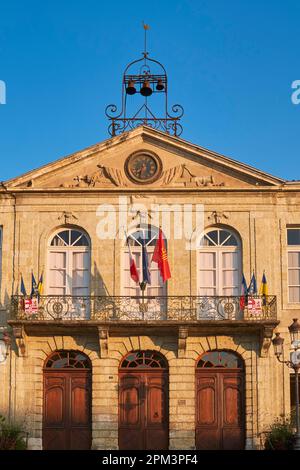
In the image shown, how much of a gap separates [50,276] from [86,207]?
218cm

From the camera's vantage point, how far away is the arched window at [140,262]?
99.4 feet

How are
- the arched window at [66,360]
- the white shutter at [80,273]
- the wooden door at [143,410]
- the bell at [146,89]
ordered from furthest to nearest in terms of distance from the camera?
1. the bell at [146,89]
2. the white shutter at [80,273]
3. the arched window at [66,360]
4. the wooden door at [143,410]

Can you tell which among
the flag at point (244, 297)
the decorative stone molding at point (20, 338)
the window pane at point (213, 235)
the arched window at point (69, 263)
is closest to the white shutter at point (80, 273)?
the arched window at point (69, 263)

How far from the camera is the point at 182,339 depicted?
29281mm

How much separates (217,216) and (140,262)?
2.51 meters

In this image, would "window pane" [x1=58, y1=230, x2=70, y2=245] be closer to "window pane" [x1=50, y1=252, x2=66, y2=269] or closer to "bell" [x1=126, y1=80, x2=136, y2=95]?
"window pane" [x1=50, y1=252, x2=66, y2=269]

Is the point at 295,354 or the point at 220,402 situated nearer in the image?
the point at 295,354

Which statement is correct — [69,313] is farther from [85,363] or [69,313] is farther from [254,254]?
[254,254]

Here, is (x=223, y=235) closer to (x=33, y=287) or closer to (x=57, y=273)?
(x=57, y=273)

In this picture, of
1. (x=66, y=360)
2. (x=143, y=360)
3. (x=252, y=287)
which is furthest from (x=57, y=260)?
(x=252, y=287)

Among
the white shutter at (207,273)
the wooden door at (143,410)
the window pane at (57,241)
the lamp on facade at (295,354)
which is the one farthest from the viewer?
the window pane at (57,241)

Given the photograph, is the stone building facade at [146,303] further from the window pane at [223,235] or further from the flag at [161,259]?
the flag at [161,259]

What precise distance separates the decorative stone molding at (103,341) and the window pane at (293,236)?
582 cm
